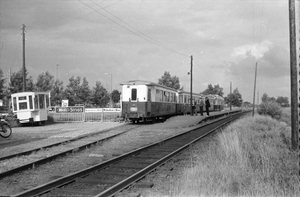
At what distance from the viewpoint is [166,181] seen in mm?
6984

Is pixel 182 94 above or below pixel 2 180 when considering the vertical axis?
above

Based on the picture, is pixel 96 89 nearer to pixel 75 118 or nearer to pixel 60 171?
pixel 75 118

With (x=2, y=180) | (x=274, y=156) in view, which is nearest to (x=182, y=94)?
(x=274, y=156)

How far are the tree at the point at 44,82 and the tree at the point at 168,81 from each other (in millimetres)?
21714

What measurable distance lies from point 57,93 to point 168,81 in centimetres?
2244

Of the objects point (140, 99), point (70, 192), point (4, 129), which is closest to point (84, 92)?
point (140, 99)

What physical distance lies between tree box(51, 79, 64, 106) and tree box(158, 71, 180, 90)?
20155 millimetres

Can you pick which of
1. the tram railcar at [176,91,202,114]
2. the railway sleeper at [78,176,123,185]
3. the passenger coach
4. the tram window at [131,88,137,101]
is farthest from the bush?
the railway sleeper at [78,176,123,185]

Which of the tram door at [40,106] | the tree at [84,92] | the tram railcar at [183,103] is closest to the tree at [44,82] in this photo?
the tree at [84,92]

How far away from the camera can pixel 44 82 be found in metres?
52.8

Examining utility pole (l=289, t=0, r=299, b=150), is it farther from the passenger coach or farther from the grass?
the passenger coach

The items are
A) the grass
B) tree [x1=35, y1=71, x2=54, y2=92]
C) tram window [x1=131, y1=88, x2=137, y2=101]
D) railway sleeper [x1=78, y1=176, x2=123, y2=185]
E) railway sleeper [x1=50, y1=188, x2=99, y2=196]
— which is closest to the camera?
the grass

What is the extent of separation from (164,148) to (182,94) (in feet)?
80.8

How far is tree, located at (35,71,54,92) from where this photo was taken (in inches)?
2067
